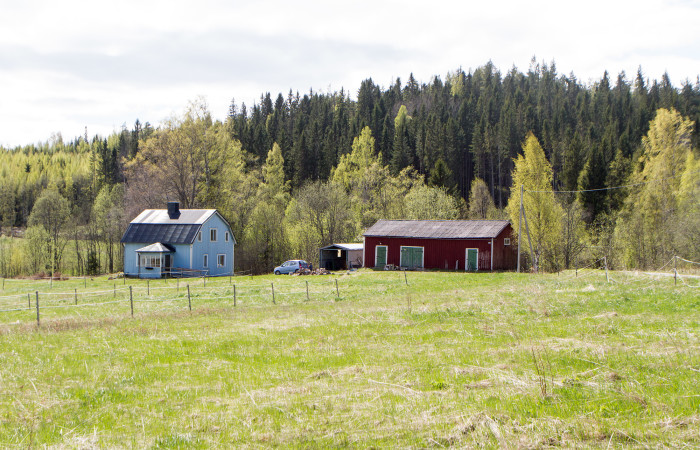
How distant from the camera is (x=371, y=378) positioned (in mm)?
9672

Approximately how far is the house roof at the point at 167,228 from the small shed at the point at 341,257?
38.6ft

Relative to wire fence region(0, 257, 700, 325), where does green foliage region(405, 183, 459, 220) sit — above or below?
above

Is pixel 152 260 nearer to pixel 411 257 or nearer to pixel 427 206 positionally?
pixel 411 257

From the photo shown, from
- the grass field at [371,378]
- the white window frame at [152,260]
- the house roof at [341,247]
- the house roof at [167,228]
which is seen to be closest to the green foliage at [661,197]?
the house roof at [341,247]

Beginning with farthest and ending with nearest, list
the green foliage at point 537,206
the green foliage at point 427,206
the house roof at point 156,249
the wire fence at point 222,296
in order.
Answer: the green foliage at point 427,206 → the house roof at point 156,249 → the green foliage at point 537,206 → the wire fence at point 222,296

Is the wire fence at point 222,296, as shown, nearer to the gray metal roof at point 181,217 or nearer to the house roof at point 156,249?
the house roof at point 156,249

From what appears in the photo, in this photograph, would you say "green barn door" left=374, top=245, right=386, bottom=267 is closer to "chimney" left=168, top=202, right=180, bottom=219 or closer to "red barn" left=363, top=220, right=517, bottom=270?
"red barn" left=363, top=220, right=517, bottom=270

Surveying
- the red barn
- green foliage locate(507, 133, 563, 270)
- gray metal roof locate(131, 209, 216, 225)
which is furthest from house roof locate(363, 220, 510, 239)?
gray metal roof locate(131, 209, 216, 225)

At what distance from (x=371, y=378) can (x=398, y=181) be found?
6008 centimetres

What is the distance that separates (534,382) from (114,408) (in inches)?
267

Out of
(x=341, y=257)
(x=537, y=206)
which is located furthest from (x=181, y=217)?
(x=537, y=206)

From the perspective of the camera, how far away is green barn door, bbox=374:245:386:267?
5000 centimetres

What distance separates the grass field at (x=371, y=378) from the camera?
22.5 feet

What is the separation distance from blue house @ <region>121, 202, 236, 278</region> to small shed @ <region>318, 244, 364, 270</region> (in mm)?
10729
